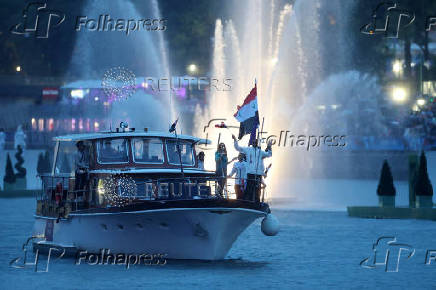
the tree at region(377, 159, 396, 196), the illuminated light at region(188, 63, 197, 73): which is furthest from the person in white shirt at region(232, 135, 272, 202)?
the illuminated light at region(188, 63, 197, 73)

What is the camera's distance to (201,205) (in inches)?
1078

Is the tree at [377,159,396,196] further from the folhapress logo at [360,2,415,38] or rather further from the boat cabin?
the folhapress logo at [360,2,415,38]

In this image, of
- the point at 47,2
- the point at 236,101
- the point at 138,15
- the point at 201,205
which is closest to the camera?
the point at 201,205

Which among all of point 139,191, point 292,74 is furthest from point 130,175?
point 292,74

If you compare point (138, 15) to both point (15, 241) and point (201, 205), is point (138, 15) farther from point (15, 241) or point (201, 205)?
point (201, 205)

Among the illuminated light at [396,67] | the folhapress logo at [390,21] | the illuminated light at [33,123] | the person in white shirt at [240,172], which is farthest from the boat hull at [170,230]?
the illuminated light at [396,67]

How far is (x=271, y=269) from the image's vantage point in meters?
28.5

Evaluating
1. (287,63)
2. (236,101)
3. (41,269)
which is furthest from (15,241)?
(287,63)

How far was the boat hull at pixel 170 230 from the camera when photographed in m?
27.8

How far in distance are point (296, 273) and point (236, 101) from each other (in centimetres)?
2828

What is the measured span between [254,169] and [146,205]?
3.18m

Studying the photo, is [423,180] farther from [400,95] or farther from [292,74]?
[400,95]

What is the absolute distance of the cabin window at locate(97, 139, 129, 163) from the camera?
3025 centimetres

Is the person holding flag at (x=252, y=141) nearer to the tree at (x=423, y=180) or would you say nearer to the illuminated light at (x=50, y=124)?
the tree at (x=423, y=180)
